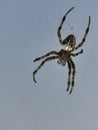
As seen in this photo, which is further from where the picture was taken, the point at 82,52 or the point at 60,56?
the point at 60,56

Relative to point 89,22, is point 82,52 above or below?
below

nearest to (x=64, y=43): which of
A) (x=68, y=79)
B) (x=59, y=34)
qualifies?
(x=59, y=34)

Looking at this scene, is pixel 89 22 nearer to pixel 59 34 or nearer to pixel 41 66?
pixel 59 34

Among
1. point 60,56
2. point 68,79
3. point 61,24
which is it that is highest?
point 61,24

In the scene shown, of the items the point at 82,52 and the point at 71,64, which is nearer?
the point at 82,52

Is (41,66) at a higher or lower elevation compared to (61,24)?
lower

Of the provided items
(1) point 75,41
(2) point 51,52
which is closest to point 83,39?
(1) point 75,41

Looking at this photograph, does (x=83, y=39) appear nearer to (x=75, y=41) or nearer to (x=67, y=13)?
(x=75, y=41)
